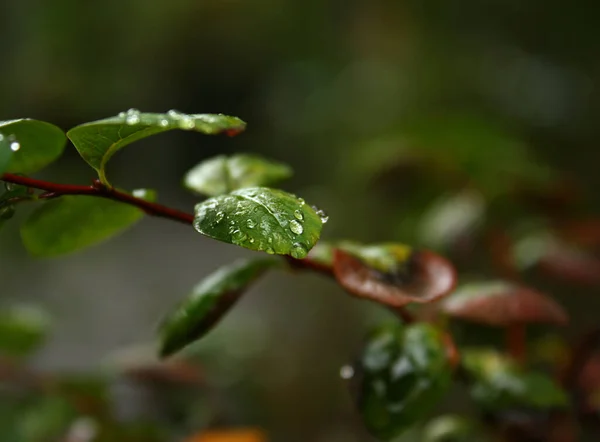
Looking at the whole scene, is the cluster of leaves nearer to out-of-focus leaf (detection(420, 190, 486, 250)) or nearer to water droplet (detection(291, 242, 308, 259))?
water droplet (detection(291, 242, 308, 259))

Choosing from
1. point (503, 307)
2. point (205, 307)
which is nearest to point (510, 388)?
point (503, 307)

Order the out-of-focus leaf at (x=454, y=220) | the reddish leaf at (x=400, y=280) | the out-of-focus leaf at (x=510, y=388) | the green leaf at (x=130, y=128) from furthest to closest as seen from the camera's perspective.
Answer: the out-of-focus leaf at (x=454, y=220) < the out-of-focus leaf at (x=510, y=388) < the reddish leaf at (x=400, y=280) < the green leaf at (x=130, y=128)

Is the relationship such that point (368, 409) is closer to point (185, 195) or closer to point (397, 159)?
point (397, 159)

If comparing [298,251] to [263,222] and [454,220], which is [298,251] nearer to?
[263,222]

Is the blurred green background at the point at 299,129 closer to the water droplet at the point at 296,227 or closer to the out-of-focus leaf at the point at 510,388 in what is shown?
the out-of-focus leaf at the point at 510,388

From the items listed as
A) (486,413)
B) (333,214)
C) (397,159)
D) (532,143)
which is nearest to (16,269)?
(333,214)

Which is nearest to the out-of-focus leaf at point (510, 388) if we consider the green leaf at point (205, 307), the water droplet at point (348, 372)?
the water droplet at point (348, 372)

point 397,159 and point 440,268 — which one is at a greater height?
point 440,268
